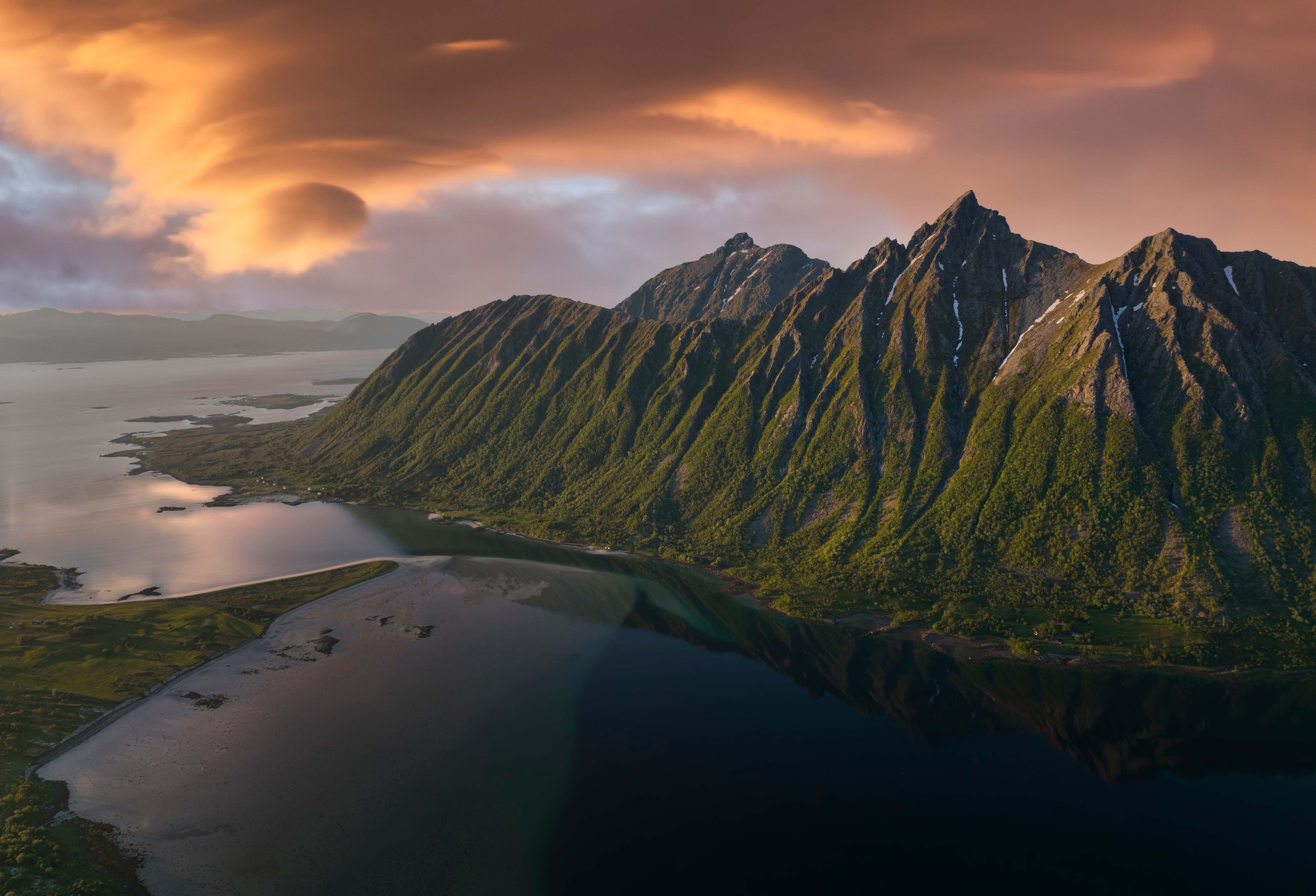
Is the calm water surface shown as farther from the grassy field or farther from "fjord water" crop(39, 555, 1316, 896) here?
the grassy field

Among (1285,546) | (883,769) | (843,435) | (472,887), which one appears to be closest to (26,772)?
(472,887)

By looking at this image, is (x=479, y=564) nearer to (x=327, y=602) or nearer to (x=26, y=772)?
Answer: (x=327, y=602)

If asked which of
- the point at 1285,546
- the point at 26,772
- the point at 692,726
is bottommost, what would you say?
the point at 26,772

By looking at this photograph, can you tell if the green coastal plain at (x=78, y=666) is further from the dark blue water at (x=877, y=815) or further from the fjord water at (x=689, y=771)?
the dark blue water at (x=877, y=815)

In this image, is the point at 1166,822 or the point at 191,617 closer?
the point at 1166,822

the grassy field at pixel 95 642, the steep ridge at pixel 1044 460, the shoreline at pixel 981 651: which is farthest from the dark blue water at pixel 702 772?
the steep ridge at pixel 1044 460

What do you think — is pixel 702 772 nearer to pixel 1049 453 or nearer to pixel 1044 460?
pixel 1044 460
